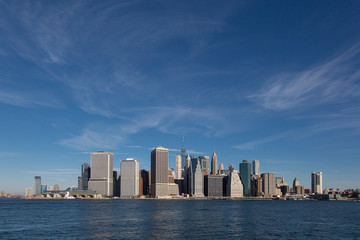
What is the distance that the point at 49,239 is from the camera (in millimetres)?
76625

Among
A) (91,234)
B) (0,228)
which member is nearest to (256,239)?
(91,234)

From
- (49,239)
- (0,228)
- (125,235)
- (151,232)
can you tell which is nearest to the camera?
(49,239)

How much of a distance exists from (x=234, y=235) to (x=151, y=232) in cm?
2091

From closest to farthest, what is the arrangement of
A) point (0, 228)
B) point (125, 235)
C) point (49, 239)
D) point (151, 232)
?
1. point (49, 239)
2. point (125, 235)
3. point (151, 232)
4. point (0, 228)

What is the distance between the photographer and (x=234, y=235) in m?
84.7

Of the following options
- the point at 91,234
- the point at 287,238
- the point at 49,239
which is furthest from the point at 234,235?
the point at 49,239

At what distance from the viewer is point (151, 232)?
290 feet

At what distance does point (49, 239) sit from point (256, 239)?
46.5m

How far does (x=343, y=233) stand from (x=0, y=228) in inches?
3673

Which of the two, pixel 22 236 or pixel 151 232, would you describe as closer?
pixel 22 236

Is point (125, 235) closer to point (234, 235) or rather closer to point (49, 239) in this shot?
point (49, 239)

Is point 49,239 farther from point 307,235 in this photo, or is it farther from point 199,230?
point 307,235

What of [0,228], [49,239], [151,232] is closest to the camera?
[49,239]

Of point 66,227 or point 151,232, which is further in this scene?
point 66,227
